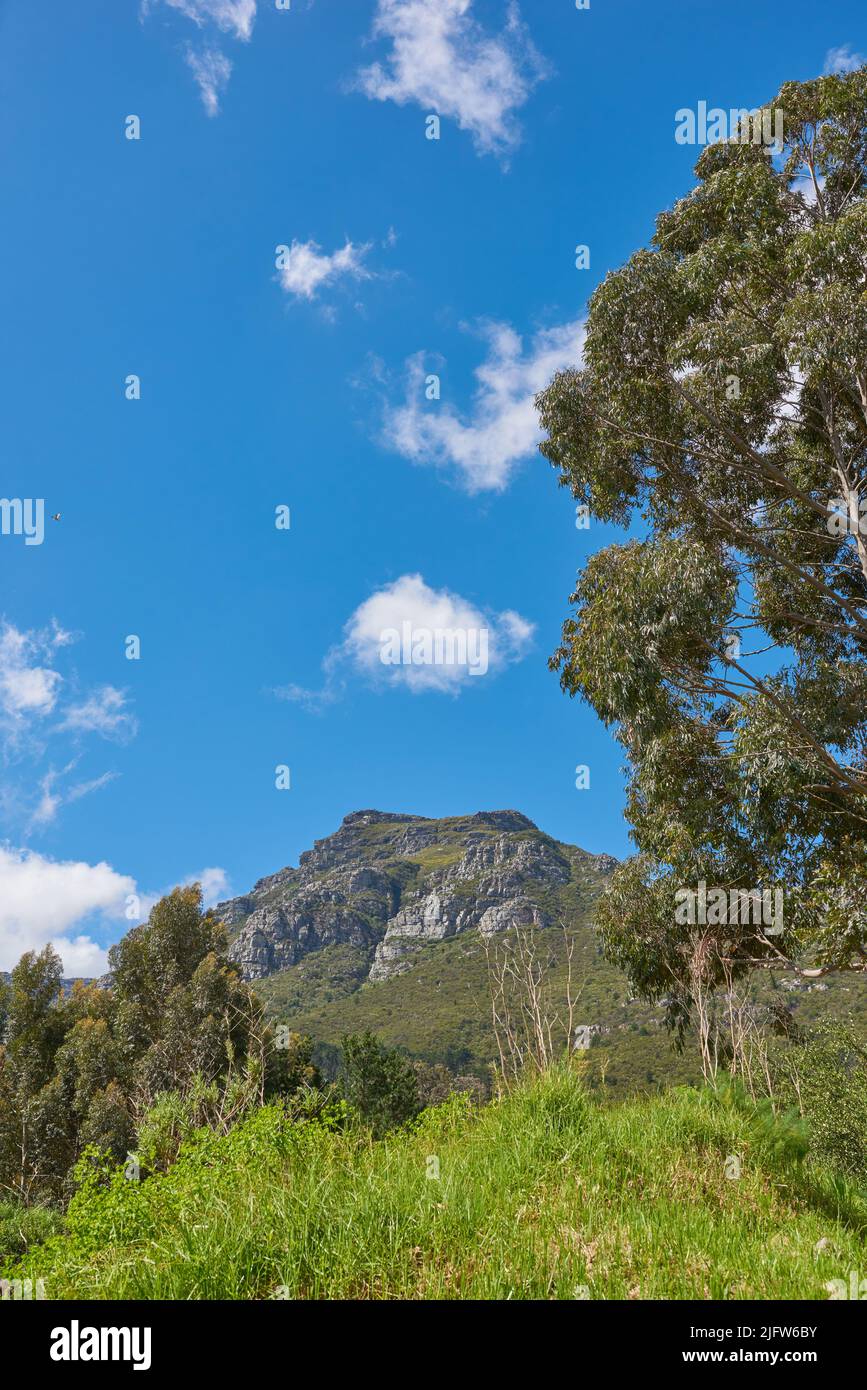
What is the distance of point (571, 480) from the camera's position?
10867mm

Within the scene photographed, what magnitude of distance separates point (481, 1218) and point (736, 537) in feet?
27.5

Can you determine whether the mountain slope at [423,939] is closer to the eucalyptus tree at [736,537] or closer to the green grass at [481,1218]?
the eucalyptus tree at [736,537]

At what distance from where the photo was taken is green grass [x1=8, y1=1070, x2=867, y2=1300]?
2.82 meters

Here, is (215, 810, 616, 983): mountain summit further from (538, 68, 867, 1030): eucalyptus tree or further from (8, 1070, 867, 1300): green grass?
(8, 1070, 867, 1300): green grass

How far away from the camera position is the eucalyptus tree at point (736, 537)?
8227 mm

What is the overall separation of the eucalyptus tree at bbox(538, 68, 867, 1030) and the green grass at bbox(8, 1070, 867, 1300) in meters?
4.18

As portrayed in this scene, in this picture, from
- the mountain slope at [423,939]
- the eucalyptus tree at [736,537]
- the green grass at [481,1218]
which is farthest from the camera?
the mountain slope at [423,939]

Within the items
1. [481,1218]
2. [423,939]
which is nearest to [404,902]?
[423,939]

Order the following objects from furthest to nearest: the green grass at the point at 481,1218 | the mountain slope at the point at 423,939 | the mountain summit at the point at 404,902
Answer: the mountain summit at the point at 404,902
the mountain slope at the point at 423,939
the green grass at the point at 481,1218

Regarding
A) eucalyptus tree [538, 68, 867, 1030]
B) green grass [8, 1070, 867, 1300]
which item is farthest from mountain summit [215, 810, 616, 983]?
green grass [8, 1070, 867, 1300]

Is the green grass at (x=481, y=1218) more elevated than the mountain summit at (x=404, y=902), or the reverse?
the mountain summit at (x=404, y=902)

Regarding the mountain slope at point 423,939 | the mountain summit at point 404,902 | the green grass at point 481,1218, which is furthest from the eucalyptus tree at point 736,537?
the mountain summit at point 404,902

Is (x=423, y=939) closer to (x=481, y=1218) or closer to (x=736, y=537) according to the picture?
(x=736, y=537)

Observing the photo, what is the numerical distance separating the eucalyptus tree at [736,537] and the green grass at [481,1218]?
418 centimetres
